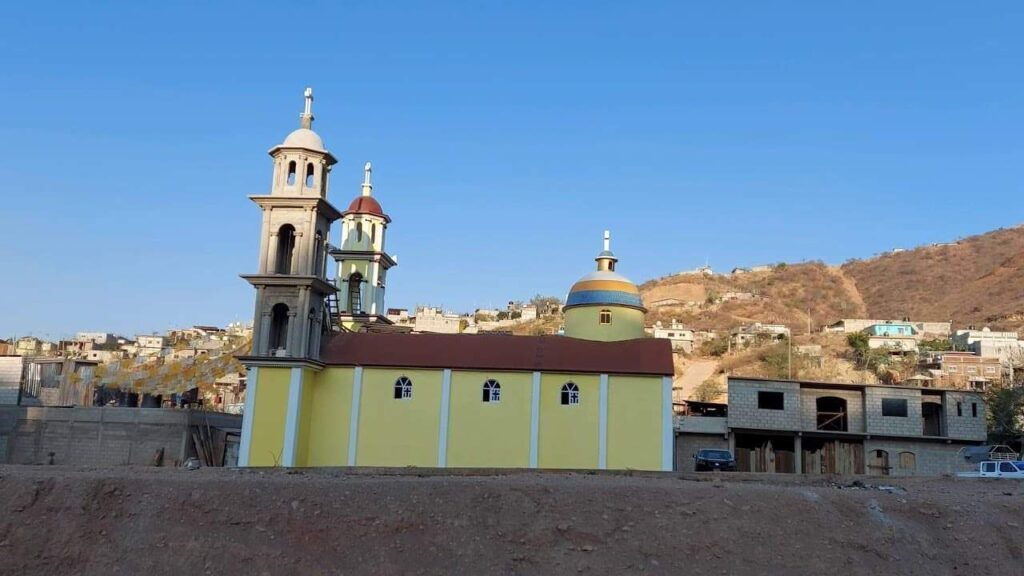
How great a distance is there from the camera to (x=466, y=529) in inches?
627

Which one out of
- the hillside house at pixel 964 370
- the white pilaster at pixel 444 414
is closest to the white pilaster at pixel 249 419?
the white pilaster at pixel 444 414

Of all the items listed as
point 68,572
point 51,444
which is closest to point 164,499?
point 68,572

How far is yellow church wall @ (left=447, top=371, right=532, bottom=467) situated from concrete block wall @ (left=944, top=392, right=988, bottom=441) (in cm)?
2008

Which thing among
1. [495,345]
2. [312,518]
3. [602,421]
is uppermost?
[495,345]

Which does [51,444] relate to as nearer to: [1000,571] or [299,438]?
[299,438]

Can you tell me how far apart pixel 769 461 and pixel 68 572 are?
2936 cm

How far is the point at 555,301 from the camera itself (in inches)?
4500

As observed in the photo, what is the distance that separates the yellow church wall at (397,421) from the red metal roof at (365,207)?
12.4 meters

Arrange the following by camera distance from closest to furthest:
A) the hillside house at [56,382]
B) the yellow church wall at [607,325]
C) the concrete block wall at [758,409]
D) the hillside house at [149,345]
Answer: the yellow church wall at [607,325] → the concrete block wall at [758,409] → the hillside house at [56,382] → the hillside house at [149,345]

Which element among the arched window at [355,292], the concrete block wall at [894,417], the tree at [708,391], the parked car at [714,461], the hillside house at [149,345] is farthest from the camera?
the hillside house at [149,345]

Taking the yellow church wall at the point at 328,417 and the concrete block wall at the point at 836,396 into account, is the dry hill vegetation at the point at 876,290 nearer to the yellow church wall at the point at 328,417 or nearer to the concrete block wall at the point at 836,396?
the concrete block wall at the point at 836,396

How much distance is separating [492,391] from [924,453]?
800 inches

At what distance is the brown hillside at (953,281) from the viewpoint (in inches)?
3666

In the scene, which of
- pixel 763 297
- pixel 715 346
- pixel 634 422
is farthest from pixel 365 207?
pixel 763 297
